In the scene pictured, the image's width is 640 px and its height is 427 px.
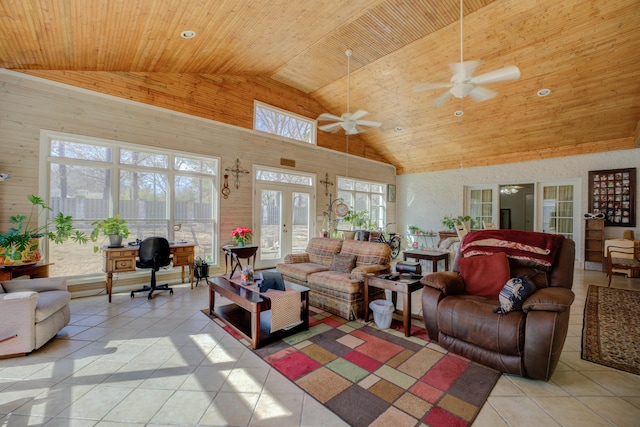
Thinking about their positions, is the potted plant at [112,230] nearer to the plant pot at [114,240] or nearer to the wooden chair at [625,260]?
the plant pot at [114,240]

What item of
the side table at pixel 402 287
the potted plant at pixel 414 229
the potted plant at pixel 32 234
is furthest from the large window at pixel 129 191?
the potted plant at pixel 414 229

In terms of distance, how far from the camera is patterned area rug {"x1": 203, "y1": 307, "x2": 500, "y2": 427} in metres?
1.80

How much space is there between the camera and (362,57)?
214 inches

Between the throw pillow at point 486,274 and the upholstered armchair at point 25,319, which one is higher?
the throw pillow at point 486,274

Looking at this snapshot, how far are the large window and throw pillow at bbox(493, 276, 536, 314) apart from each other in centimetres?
494

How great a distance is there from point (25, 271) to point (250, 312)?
2.73 meters

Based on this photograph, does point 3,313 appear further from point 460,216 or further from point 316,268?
point 460,216

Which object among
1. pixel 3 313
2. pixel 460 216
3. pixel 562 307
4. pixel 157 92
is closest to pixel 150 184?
pixel 157 92

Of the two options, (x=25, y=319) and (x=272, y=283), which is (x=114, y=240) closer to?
(x=25, y=319)

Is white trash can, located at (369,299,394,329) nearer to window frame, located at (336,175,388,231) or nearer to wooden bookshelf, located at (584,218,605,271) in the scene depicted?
window frame, located at (336,175,388,231)

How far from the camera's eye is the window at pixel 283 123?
6.31m

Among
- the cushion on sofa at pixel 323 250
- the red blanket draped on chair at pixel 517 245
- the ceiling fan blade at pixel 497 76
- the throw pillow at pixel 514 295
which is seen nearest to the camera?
the throw pillow at pixel 514 295

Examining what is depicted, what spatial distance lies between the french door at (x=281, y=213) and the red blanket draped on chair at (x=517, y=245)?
14.5 ft

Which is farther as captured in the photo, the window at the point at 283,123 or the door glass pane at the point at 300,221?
the door glass pane at the point at 300,221
